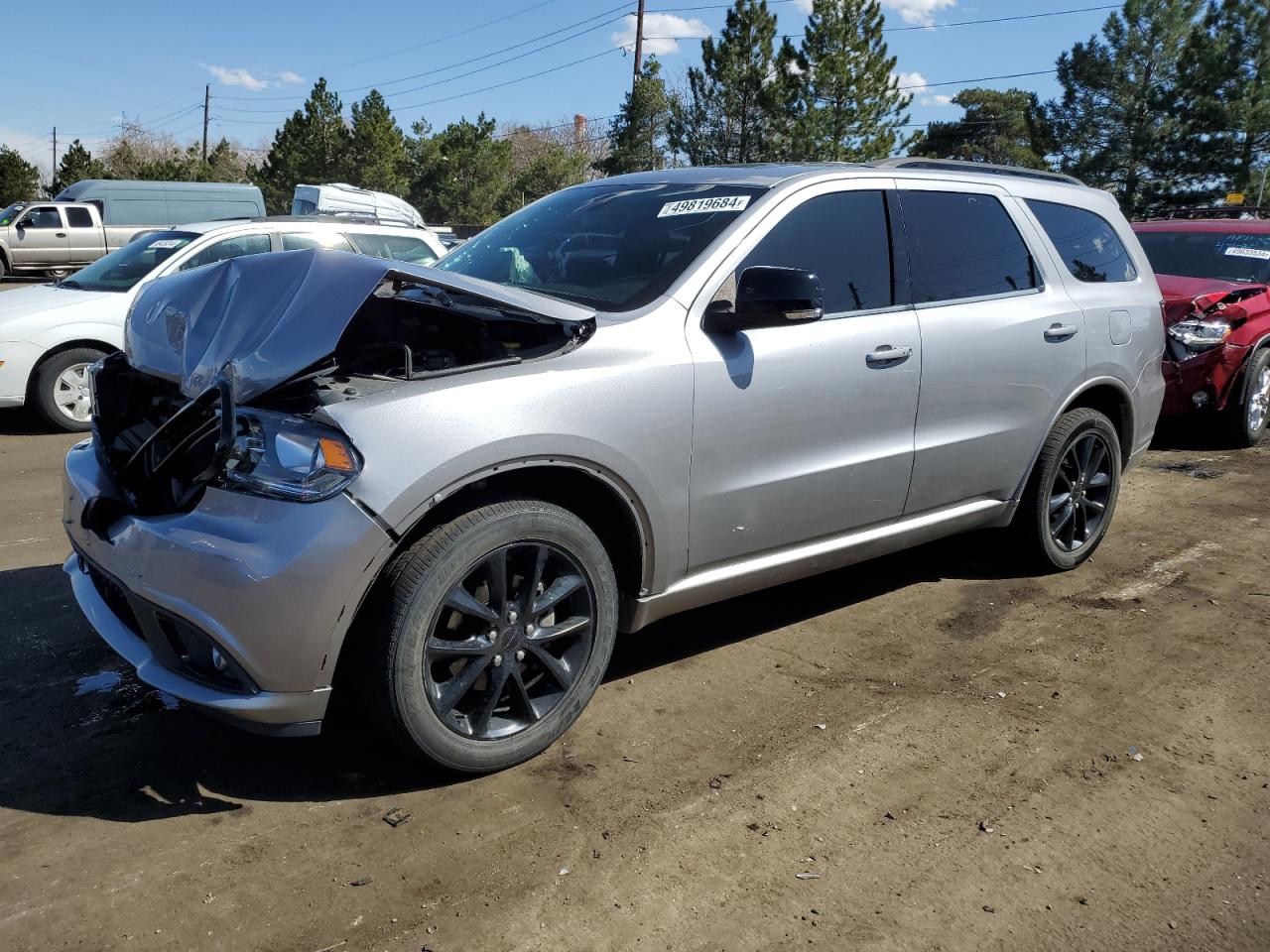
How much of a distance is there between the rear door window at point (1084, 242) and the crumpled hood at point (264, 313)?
2.78 meters

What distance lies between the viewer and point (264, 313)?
10.0ft

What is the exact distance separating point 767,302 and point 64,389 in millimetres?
6881

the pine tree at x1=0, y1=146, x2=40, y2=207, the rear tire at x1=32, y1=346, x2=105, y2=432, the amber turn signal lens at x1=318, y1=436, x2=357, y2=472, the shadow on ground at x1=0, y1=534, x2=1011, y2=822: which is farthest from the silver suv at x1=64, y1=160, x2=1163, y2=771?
the pine tree at x1=0, y1=146, x2=40, y2=207

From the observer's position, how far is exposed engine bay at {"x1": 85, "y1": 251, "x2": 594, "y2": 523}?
2.76 meters

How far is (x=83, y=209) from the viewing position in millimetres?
25953

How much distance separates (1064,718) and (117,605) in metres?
3.18

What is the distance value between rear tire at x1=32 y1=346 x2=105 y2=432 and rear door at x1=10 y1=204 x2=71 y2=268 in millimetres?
20535

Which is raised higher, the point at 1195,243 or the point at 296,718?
the point at 1195,243

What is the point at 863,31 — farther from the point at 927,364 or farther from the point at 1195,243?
the point at 927,364

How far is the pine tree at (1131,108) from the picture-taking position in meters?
42.0

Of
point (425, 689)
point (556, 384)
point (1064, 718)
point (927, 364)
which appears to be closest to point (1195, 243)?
point (927, 364)

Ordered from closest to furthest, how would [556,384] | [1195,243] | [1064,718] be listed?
[556,384] < [1064,718] < [1195,243]

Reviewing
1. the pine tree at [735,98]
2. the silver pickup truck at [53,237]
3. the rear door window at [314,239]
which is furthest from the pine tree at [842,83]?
the rear door window at [314,239]

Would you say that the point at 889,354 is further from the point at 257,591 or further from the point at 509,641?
the point at 257,591
